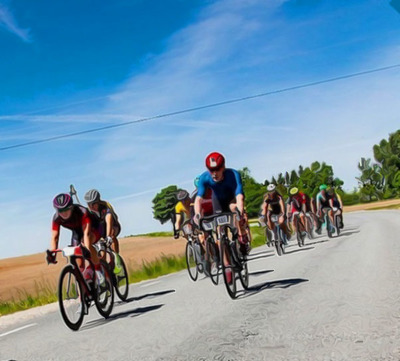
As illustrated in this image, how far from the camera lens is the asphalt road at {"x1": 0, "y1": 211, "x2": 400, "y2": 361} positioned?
521cm

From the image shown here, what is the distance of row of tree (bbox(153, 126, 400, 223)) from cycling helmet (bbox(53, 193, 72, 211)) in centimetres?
10046

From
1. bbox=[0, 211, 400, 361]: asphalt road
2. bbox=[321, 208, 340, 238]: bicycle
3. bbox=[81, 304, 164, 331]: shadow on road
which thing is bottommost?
bbox=[0, 211, 400, 361]: asphalt road

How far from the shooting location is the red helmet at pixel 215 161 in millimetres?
8102

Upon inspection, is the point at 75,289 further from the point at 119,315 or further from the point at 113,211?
the point at 113,211

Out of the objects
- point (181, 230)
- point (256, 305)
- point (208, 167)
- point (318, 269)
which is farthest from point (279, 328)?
point (181, 230)

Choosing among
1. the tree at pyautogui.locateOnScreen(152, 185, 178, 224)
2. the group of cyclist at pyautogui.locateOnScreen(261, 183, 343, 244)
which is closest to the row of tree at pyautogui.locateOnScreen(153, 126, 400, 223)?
the tree at pyautogui.locateOnScreen(152, 185, 178, 224)

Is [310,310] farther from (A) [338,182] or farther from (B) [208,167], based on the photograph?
(A) [338,182]

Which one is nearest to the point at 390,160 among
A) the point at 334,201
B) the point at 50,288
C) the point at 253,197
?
the point at 253,197

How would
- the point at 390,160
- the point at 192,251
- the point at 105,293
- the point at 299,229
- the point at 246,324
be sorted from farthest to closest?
the point at 390,160, the point at 299,229, the point at 192,251, the point at 105,293, the point at 246,324

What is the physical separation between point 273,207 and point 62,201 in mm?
9991

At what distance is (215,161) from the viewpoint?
810 centimetres

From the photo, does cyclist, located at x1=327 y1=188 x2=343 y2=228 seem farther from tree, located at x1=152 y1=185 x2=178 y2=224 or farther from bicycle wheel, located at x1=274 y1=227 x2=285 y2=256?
tree, located at x1=152 y1=185 x2=178 y2=224

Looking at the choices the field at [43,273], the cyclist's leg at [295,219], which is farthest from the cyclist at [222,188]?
the cyclist's leg at [295,219]

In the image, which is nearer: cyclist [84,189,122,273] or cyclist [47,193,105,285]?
cyclist [47,193,105,285]
